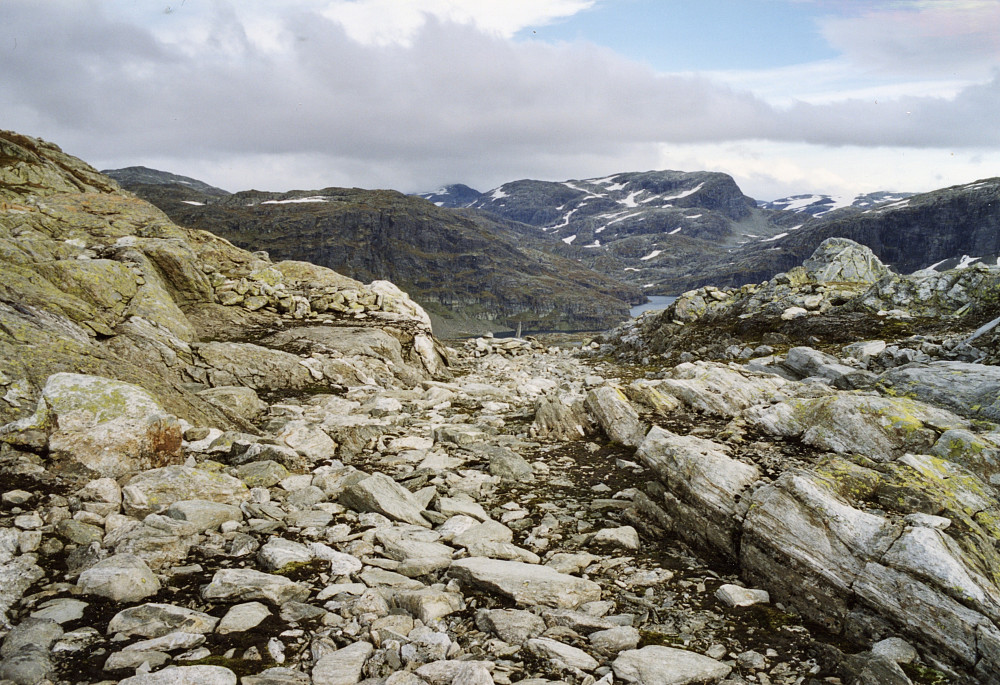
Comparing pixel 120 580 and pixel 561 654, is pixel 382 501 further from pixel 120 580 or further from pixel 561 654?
pixel 561 654

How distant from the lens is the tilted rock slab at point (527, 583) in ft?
20.9

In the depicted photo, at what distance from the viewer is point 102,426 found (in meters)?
8.45

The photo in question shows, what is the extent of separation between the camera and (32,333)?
9.94 metres

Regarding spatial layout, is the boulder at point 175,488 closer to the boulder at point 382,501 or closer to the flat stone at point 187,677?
the boulder at point 382,501

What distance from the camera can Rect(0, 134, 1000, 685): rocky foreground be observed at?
17.0 feet

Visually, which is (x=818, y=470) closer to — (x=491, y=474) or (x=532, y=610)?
(x=532, y=610)

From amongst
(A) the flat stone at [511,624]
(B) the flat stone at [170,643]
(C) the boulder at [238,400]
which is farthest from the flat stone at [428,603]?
(C) the boulder at [238,400]

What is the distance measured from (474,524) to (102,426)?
6.67 m

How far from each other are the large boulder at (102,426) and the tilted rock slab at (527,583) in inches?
240

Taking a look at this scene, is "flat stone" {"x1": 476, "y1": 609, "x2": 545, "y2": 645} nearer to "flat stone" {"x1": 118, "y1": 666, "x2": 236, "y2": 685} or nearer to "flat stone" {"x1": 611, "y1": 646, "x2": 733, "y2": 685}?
"flat stone" {"x1": 611, "y1": 646, "x2": 733, "y2": 685}

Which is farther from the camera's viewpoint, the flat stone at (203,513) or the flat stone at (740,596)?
the flat stone at (203,513)

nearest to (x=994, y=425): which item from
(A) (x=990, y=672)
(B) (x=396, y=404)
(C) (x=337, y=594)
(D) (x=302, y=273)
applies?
(A) (x=990, y=672)

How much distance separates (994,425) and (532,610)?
9265mm

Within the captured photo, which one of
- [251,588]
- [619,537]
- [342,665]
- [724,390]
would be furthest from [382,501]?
[724,390]
